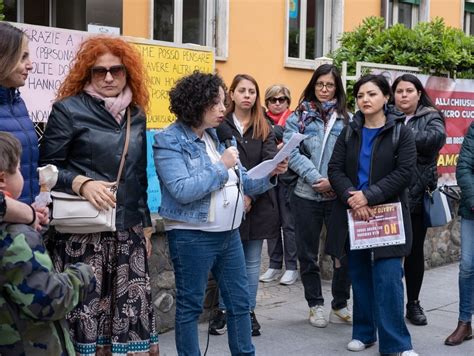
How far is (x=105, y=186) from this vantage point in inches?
154

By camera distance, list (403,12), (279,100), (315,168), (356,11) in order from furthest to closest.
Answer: (403,12), (356,11), (279,100), (315,168)

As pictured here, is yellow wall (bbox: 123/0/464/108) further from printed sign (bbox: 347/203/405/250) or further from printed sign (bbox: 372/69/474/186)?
printed sign (bbox: 347/203/405/250)

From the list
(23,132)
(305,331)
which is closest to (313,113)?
(305,331)

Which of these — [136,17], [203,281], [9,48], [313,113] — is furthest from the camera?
[136,17]

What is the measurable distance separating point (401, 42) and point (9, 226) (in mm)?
6383

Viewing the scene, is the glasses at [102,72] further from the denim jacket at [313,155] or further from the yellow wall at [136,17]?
the yellow wall at [136,17]

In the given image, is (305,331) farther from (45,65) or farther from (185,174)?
(45,65)

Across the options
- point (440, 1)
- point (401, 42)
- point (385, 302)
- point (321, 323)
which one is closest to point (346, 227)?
point (385, 302)

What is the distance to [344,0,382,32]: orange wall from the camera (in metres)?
13.9

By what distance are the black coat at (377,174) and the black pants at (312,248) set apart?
1.73ft

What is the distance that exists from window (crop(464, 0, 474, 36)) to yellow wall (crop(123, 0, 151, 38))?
30.4ft

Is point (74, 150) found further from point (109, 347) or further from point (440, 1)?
point (440, 1)

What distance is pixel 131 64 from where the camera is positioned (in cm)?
424

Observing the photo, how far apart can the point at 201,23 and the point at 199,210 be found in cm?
774
